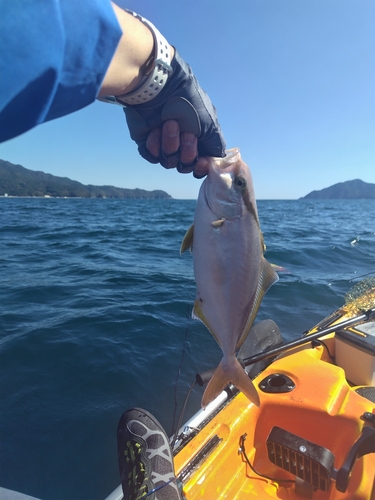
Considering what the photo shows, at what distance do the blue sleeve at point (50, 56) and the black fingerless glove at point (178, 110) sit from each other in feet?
1.87

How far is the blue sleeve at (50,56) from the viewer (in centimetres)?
89

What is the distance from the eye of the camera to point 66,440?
460cm

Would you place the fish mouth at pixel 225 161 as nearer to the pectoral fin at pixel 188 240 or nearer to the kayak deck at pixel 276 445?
the pectoral fin at pixel 188 240

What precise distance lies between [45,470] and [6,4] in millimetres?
5068

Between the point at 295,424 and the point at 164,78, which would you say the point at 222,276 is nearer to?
the point at 164,78

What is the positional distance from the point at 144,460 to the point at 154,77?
3.06 meters

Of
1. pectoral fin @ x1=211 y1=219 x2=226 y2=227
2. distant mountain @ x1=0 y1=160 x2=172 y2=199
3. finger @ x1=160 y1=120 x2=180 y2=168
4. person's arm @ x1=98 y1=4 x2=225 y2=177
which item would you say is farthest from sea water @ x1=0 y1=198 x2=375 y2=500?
distant mountain @ x1=0 y1=160 x2=172 y2=199

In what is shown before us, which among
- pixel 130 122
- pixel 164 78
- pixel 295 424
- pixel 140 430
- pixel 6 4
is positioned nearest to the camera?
pixel 6 4

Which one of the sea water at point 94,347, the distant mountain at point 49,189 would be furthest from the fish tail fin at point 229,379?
the distant mountain at point 49,189

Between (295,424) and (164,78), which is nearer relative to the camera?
(164,78)

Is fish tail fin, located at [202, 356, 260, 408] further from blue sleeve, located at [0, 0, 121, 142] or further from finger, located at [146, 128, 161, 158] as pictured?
blue sleeve, located at [0, 0, 121, 142]

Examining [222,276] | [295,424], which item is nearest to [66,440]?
[295,424]

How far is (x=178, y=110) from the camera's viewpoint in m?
1.81

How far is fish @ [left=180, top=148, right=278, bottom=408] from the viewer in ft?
6.61
